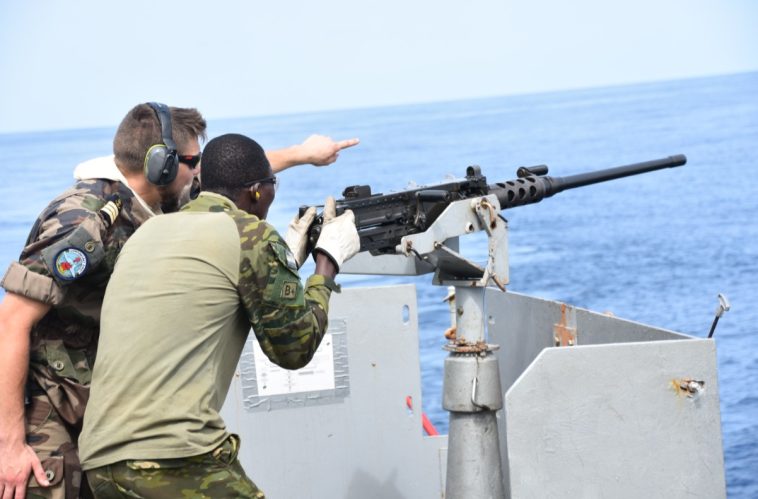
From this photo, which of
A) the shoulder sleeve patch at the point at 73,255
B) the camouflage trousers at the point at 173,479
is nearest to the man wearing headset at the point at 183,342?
the camouflage trousers at the point at 173,479

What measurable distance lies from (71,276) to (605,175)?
2.58 m

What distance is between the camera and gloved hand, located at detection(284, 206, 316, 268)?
3797 mm

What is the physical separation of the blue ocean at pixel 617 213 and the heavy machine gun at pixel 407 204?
0.51ft

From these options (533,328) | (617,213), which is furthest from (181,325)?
(617,213)

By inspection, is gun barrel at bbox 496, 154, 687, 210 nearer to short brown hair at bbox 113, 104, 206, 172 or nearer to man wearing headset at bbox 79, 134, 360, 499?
short brown hair at bbox 113, 104, 206, 172

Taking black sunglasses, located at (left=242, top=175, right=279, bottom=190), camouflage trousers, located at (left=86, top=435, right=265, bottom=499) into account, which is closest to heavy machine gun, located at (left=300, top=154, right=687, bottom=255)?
black sunglasses, located at (left=242, top=175, right=279, bottom=190)

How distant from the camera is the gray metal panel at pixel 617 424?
3.78 metres

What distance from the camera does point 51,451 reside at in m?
3.40

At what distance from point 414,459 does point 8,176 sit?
41136mm

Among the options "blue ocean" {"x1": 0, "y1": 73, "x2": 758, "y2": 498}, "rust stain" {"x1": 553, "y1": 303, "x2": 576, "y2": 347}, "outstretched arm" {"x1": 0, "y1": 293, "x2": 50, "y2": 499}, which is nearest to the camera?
"outstretched arm" {"x1": 0, "y1": 293, "x2": 50, "y2": 499}

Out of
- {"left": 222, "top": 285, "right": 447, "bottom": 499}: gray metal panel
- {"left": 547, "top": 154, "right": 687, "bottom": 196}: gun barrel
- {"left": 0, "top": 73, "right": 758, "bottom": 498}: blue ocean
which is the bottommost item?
{"left": 0, "top": 73, "right": 758, "bottom": 498}: blue ocean

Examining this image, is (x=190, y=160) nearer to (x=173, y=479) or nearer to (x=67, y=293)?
(x=67, y=293)

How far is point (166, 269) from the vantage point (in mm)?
3117

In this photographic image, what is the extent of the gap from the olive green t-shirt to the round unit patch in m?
0.14
